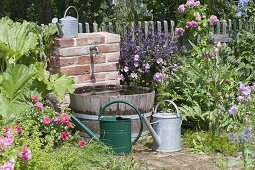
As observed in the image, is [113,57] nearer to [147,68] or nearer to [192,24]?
[147,68]

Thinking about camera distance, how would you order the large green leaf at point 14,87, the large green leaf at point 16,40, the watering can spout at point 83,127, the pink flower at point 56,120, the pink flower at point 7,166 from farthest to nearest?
the large green leaf at point 16,40 < the large green leaf at point 14,87 < the watering can spout at point 83,127 < the pink flower at point 56,120 < the pink flower at point 7,166

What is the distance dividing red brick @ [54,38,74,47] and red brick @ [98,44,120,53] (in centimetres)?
35

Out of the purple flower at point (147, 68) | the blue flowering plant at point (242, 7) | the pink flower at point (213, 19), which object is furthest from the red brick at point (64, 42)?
the blue flowering plant at point (242, 7)

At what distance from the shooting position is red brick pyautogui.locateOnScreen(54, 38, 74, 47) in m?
5.96

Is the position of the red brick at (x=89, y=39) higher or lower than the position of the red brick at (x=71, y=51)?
higher

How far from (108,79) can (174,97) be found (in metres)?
0.79

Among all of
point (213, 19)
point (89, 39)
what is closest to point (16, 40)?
point (89, 39)

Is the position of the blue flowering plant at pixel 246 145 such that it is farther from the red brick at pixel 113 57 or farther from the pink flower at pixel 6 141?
the red brick at pixel 113 57

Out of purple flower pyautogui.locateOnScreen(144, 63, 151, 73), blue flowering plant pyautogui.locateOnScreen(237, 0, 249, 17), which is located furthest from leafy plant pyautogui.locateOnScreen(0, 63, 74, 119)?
blue flowering plant pyautogui.locateOnScreen(237, 0, 249, 17)

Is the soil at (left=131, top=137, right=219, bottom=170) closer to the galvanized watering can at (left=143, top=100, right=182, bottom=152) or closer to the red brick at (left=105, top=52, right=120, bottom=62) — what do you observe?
the galvanized watering can at (left=143, top=100, right=182, bottom=152)

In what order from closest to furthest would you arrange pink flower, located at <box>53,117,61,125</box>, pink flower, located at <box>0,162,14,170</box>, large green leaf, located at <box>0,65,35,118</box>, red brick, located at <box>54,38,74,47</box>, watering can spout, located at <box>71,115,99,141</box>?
pink flower, located at <box>0,162,14,170</box> → pink flower, located at <box>53,117,61,125</box> → watering can spout, located at <box>71,115,99,141</box> → large green leaf, located at <box>0,65,35,118</box> → red brick, located at <box>54,38,74,47</box>

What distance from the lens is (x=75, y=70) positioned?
19.9 ft

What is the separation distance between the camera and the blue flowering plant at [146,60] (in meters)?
6.61

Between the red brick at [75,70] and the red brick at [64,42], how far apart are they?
9.4 inches
